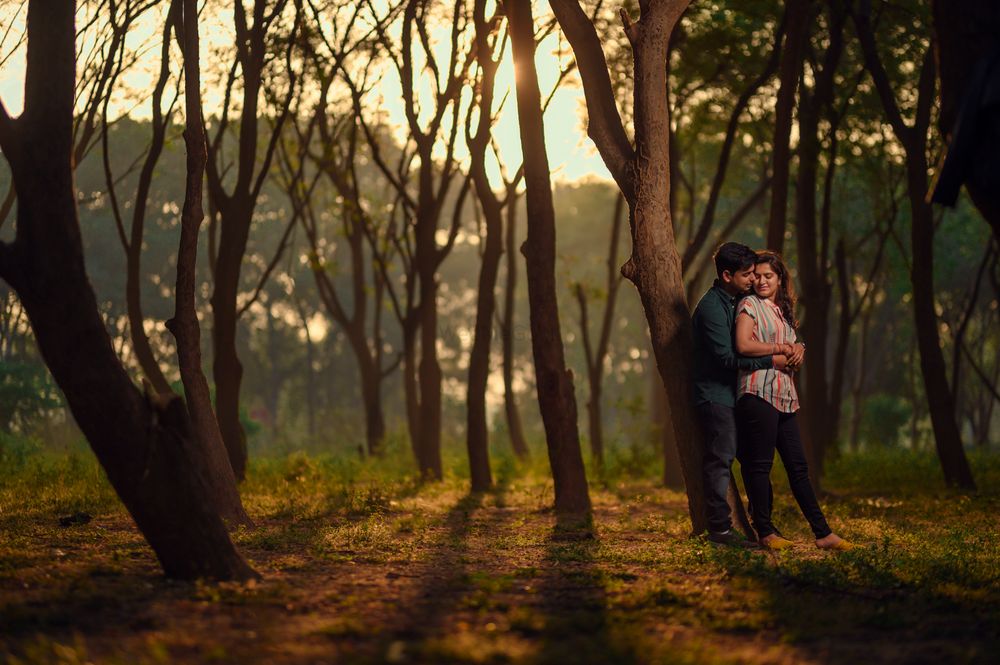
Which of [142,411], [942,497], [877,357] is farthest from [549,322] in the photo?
[877,357]

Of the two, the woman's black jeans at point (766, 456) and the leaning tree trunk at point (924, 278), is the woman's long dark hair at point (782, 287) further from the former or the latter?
the leaning tree trunk at point (924, 278)

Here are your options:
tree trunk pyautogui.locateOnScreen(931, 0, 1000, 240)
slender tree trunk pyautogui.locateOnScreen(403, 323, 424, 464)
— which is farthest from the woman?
slender tree trunk pyautogui.locateOnScreen(403, 323, 424, 464)

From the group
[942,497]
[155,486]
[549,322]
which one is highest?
[549,322]

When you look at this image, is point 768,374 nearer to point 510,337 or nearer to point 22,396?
point 510,337

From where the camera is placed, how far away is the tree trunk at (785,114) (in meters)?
14.7

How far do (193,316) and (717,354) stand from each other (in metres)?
4.46

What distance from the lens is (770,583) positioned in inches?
277

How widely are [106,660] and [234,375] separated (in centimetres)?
1044

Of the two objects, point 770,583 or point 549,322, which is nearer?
point 770,583

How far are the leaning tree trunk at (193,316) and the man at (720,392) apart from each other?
396 centimetres

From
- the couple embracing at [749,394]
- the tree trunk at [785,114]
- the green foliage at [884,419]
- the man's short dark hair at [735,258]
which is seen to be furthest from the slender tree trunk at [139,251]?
the green foliage at [884,419]

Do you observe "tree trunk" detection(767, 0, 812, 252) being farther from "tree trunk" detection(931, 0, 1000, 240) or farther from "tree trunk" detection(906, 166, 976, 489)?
"tree trunk" detection(931, 0, 1000, 240)

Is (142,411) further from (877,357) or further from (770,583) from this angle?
(877,357)

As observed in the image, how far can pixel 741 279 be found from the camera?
8.93 m
